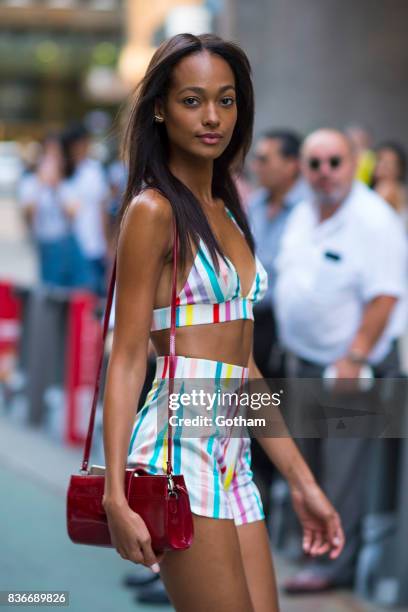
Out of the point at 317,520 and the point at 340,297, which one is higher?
the point at 340,297

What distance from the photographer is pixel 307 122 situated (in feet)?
66.6

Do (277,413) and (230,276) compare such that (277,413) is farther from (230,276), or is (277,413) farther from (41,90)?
(41,90)

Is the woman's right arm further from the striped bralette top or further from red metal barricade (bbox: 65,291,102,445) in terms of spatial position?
red metal barricade (bbox: 65,291,102,445)

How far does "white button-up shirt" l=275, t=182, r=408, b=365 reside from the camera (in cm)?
573

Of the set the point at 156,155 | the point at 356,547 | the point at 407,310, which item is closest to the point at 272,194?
the point at 407,310

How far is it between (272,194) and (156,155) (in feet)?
13.6

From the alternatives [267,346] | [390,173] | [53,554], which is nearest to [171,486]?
[53,554]

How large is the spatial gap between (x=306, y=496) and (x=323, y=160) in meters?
2.92

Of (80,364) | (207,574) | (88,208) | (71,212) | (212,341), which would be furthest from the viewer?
(71,212)

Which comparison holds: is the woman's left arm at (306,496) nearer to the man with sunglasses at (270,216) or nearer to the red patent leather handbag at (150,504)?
the red patent leather handbag at (150,504)

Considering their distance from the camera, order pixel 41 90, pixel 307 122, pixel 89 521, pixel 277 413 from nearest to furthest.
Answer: pixel 89 521 < pixel 277 413 < pixel 307 122 < pixel 41 90

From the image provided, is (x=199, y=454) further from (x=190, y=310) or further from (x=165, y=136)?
(x=165, y=136)

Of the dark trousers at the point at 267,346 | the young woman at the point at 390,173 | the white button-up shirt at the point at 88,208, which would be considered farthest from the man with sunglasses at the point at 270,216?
the white button-up shirt at the point at 88,208

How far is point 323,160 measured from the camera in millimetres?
5977
